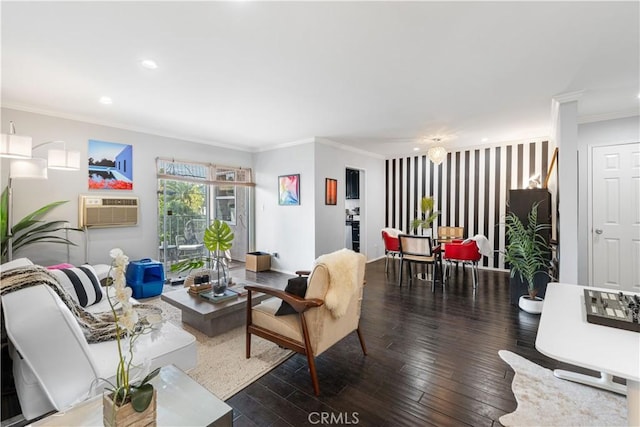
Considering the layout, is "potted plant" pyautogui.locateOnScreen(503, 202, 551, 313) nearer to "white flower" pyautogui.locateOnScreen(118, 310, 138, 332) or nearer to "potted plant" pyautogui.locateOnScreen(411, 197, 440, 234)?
"potted plant" pyautogui.locateOnScreen(411, 197, 440, 234)

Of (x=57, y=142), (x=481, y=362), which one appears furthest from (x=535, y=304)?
(x=57, y=142)

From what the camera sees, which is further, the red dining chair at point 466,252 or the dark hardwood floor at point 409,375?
the red dining chair at point 466,252

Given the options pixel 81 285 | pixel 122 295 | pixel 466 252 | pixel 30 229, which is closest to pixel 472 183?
pixel 466 252

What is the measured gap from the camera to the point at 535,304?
11.2 feet

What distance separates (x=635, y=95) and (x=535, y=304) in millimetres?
2722

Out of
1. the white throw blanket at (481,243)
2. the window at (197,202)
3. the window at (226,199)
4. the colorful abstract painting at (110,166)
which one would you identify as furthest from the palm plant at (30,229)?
the white throw blanket at (481,243)

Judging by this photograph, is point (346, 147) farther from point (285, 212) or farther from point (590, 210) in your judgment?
point (590, 210)

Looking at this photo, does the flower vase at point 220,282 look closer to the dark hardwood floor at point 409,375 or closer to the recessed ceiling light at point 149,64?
the dark hardwood floor at point 409,375

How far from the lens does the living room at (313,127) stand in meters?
2.06

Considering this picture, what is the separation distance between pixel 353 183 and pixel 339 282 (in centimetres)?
Result: 505

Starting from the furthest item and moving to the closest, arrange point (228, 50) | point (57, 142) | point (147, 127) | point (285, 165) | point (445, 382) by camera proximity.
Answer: point (285, 165), point (147, 127), point (57, 142), point (228, 50), point (445, 382)

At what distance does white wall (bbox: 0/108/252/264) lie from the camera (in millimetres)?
3578

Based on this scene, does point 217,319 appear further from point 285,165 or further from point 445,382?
point 285,165

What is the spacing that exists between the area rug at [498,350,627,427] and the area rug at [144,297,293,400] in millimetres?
1742
